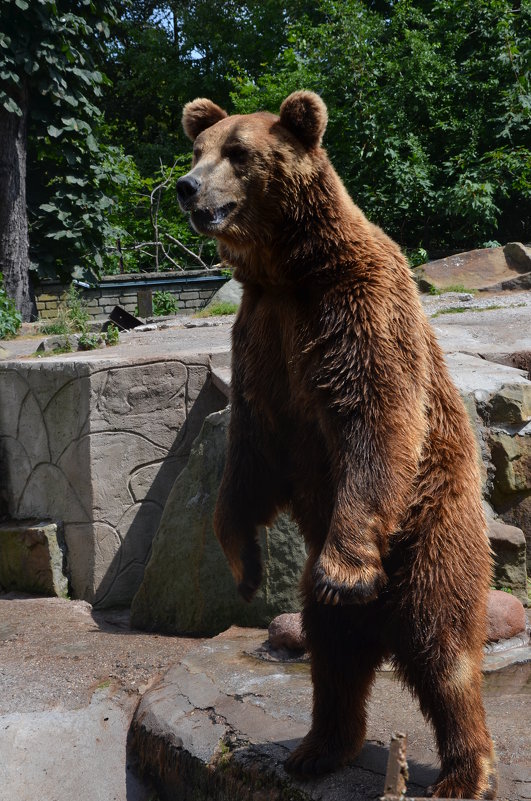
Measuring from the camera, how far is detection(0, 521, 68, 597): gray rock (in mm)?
6148

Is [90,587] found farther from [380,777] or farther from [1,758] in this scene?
[380,777]

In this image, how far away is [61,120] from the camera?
12.0 meters

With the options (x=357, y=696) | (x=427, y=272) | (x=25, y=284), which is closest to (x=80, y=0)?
(x=25, y=284)

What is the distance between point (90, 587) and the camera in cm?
597

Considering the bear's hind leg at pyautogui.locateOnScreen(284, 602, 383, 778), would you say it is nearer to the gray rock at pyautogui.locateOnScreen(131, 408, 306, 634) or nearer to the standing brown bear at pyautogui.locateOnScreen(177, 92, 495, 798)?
the standing brown bear at pyautogui.locateOnScreen(177, 92, 495, 798)

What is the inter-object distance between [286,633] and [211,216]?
96.8 inches

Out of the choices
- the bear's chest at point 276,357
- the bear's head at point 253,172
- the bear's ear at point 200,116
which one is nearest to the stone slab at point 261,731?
the bear's chest at point 276,357

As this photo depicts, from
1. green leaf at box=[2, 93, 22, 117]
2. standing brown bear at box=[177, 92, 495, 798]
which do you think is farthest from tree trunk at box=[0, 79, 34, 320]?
standing brown bear at box=[177, 92, 495, 798]

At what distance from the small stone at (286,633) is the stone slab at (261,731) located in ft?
0.42

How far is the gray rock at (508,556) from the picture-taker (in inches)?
195

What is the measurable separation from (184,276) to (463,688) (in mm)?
12307

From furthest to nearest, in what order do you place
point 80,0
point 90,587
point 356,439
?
point 80,0 < point 90,587 < point 356,439

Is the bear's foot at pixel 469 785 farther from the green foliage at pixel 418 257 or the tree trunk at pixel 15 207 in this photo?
the green foliage at pixel 418 257

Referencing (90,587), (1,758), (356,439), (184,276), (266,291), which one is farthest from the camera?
(184,276)
